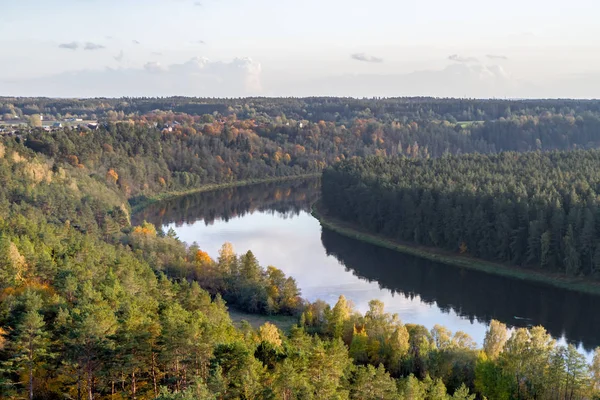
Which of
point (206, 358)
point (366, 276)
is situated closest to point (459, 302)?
point (366, 276)

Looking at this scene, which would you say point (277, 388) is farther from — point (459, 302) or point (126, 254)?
point (459, 302)

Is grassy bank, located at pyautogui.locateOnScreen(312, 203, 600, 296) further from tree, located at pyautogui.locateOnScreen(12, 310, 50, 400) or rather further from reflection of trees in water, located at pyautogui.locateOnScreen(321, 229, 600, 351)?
tree, located at pyautogui.locateOnScreen(12, 310, 50, 400)

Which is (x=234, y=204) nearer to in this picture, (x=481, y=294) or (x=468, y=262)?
(x=468, y=262)

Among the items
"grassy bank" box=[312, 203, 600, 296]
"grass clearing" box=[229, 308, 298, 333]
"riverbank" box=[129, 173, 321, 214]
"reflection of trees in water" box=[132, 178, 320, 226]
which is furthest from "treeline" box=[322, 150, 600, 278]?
"riverbank" box=[129, 173, 321, 214]

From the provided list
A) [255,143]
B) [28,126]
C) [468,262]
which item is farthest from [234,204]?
[28,126]

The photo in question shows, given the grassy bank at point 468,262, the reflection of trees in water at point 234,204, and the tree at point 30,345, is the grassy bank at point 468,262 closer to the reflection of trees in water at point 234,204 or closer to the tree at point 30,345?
the reflection of trees in water at point 234,204
